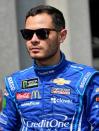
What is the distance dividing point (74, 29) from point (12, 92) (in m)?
3.24

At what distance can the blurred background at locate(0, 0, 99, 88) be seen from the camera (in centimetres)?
624

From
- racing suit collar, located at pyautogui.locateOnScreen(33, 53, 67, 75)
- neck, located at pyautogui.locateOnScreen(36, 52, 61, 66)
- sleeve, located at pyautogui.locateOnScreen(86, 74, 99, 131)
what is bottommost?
sleeve, located at pyautogui.locateOnScreen(86, 74, 99, 131)

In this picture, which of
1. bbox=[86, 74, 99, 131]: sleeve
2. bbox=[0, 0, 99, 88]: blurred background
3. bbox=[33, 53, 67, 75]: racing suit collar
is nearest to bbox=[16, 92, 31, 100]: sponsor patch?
bbox=[33, 53, 67, 75]: racing suit collar

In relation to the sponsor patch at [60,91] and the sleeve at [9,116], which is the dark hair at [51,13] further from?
the sleeve at [9,116]

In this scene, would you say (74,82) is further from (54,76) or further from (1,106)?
(1,106)

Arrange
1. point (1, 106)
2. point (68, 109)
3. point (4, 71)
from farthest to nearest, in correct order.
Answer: point (4, 71) < point (1, 106) < point (68, 109)

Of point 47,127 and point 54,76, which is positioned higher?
point 54,76

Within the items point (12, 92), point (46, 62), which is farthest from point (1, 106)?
point (46, 62)

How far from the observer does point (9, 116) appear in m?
3.40

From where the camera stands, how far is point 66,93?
328 centimetres

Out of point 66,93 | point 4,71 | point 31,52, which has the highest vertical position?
point 31,52

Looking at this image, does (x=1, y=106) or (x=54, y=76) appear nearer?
(x=54, y=76)

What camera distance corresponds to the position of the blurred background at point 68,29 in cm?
624

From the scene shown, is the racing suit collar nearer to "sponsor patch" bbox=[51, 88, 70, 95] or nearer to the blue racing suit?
the blue racing suit
